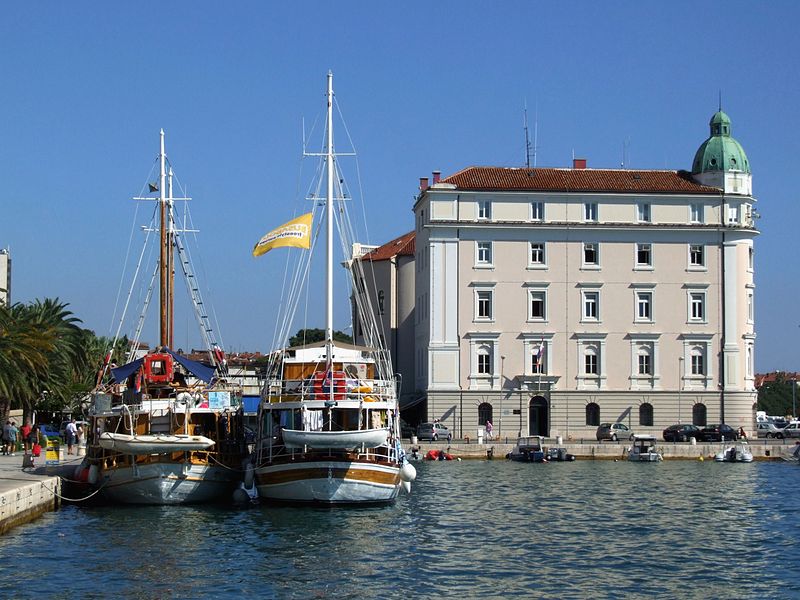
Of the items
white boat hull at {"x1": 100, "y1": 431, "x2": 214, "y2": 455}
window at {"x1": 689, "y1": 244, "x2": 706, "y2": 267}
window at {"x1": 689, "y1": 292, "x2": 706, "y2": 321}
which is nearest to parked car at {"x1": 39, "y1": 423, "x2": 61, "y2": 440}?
white boat hull at {"x1": 100, "y1": 431, "x2": 214, "y2": 455}

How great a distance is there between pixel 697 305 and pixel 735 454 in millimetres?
19216

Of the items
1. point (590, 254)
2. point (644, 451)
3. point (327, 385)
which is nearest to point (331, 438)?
point (327, 385)

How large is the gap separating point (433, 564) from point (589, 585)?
4.76 metres

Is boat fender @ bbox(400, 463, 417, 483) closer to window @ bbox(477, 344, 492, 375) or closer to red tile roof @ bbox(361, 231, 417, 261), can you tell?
window @ bbox(477, 344, 492, 375)

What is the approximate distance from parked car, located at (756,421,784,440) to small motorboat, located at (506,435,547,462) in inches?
1046

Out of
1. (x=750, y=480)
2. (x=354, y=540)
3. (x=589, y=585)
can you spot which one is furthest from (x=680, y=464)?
(x=589, y=585)

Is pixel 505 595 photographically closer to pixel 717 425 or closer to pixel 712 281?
pixel 717 425

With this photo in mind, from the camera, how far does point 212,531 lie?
39875mm

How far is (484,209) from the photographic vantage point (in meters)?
93.4

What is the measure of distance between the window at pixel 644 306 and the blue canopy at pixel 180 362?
164ft

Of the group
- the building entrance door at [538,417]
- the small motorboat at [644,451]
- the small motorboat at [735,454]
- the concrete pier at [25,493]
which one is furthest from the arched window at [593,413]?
the concrete pier at [25,493]

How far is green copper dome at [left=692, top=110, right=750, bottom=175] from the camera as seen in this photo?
3829 inches

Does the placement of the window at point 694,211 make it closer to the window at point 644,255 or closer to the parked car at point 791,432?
the window at point 644,255

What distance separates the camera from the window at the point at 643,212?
310ft
